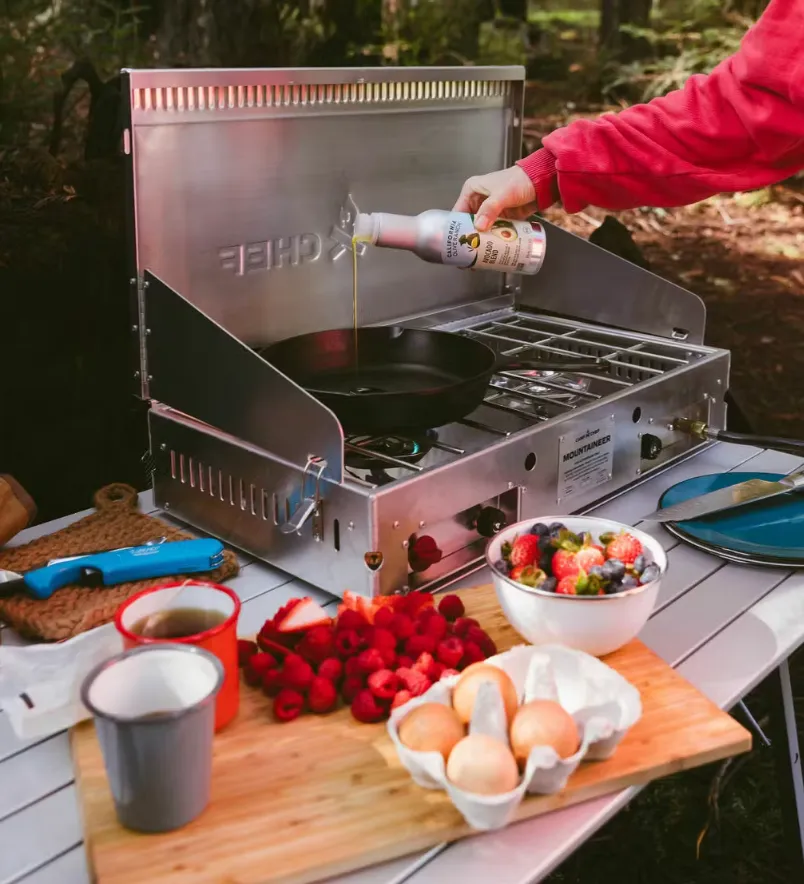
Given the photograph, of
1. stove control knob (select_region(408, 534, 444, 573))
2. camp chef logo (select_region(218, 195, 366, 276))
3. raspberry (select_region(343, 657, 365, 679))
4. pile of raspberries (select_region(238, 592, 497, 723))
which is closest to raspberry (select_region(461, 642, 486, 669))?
pile of raspberries (select_region(238, 592, 497, 723))

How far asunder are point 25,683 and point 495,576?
1.55ft

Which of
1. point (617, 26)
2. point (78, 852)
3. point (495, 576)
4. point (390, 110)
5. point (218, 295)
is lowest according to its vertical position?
point (78, 852)

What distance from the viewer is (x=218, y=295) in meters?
1.54

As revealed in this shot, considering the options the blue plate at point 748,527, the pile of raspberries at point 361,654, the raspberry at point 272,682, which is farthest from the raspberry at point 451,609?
the blue plate at point 748,527

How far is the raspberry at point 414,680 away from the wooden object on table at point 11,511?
636 millimetres

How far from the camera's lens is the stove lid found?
4.66 ft

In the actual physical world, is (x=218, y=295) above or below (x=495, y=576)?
above

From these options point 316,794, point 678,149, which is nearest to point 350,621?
point 316,794

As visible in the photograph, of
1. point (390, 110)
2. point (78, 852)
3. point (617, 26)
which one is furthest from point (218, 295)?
point (617, 26)

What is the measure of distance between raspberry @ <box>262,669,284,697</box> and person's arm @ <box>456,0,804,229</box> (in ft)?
2.49

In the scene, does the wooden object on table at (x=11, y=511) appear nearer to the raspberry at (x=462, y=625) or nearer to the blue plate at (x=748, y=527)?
the raspberry at (x=462, y=625)

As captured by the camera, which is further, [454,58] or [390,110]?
[454,58]

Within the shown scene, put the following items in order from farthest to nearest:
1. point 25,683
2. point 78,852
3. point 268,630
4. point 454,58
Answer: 1. point 454,58
2. point 268,630
3. point 25,683
4. point 78,852

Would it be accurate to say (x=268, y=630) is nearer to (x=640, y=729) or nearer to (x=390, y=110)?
(x=640, y=729)
